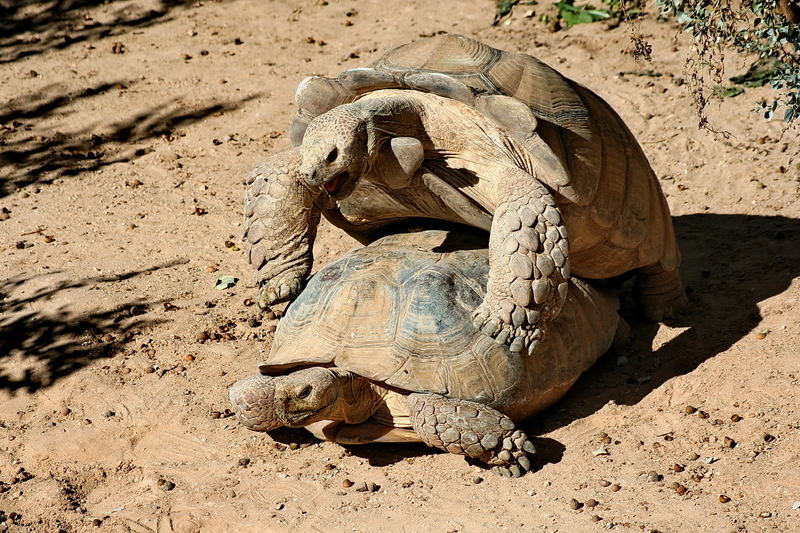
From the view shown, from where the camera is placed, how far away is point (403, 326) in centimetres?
453

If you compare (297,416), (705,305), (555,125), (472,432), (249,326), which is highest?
(555,125)

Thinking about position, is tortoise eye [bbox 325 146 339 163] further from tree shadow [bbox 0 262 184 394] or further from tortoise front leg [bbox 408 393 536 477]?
tree shadow [bbox 0 262 184 394]

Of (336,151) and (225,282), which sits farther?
(225,282)

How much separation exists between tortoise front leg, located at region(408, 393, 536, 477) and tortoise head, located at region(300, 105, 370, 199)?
1.12 meters

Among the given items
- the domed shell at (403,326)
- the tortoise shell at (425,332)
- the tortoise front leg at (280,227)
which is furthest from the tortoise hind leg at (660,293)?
the tortoise front leg at (280,227)

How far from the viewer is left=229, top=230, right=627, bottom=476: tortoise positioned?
432cm

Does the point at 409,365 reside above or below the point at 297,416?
above

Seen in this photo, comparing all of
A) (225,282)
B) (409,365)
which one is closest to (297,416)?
(409,365)

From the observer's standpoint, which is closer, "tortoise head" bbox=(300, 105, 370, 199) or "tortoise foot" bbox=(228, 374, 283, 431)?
"tortoise head" bbox=(300, 105, 370, 199)

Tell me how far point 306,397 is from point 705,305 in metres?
2.79

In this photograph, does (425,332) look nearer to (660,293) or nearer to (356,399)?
(356,399)

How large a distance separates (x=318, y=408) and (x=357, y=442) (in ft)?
1.16

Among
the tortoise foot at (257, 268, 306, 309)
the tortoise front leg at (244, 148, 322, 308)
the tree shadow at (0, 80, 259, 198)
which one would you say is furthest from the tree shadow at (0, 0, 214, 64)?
the tortoise foot at (257, 268, 306, 309)

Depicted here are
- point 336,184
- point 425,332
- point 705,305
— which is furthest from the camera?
point 705,305
